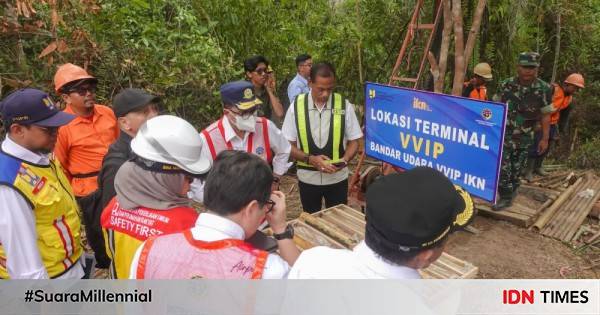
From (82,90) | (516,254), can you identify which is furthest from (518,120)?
(82,90)

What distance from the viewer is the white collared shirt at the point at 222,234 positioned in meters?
1.31

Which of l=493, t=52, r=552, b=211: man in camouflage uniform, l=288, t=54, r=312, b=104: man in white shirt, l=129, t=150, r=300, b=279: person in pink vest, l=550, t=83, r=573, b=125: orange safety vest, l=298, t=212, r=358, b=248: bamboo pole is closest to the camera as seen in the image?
l=129, t=150, r=300, b=279: person in pink vest

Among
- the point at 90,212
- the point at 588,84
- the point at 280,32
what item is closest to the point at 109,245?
the point at 90,212

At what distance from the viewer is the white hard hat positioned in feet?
5.58

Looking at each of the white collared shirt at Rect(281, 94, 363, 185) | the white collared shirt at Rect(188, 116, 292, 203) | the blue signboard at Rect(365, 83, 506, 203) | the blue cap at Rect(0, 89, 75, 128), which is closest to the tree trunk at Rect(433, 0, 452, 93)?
the blue signboard at Rect(365, 83, 506, 203)

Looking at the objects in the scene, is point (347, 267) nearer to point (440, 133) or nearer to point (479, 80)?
point (440, 133)

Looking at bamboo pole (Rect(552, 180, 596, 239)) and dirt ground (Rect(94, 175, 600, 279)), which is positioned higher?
bamboo pole (Rect(552, 180, 596, 239))

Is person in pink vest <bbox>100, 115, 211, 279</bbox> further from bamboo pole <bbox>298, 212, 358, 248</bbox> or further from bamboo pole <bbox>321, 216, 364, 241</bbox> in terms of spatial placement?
bamboo pole <bbox>321, 216, 364, 241</bbox>

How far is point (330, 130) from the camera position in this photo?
348 centimetres

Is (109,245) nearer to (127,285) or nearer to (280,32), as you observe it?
(127,285)

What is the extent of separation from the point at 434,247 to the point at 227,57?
17.5 ft

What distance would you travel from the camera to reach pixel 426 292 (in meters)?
1.31

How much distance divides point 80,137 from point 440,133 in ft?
8.67

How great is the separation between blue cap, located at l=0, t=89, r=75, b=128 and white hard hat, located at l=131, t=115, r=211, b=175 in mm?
612
